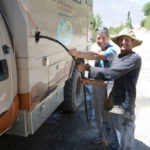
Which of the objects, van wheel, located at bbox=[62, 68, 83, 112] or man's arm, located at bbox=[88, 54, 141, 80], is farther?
van wheel, located at bbox=[62, 68, 83, 112]

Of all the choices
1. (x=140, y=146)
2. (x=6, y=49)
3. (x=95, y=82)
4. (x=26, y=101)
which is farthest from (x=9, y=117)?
(x=140, y=146)

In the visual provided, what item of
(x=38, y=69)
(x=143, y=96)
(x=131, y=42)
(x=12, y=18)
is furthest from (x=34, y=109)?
(x=143, y=96)

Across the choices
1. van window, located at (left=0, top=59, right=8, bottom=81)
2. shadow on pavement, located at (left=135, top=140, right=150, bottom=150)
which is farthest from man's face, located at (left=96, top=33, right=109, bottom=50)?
shadow on pavement, located at (left=135, top=140, right=150, bottom=150)

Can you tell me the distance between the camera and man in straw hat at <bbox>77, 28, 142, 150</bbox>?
2.25 metres

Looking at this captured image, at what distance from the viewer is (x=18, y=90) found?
223 cm

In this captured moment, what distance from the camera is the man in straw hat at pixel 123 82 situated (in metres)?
2.25

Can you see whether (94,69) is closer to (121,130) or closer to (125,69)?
(125,69)

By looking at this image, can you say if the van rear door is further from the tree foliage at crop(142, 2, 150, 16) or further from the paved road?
the tree foliage at crop(142, 2, 150, 16)

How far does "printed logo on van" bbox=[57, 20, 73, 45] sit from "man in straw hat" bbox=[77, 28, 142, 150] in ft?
2.75

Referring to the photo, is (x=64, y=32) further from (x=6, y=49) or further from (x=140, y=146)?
(x=140, y=146)

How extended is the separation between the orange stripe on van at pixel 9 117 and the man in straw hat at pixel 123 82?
0.86 meters

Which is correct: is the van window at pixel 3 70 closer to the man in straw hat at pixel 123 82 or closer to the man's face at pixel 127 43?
the man in straw hat at pixel 123 82

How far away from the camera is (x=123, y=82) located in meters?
2.34

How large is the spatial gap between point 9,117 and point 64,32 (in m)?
1.70
